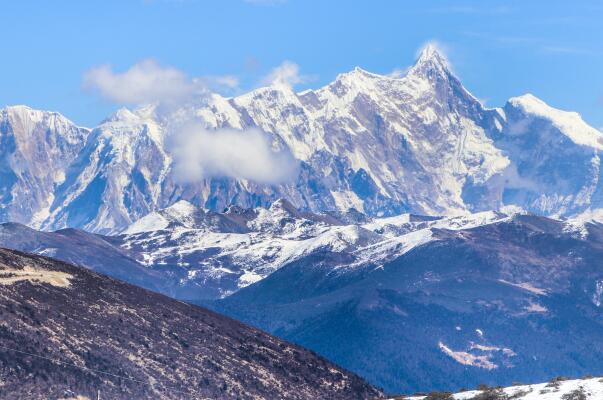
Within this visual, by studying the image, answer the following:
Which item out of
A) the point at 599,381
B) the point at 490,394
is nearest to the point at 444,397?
the point at 490,394

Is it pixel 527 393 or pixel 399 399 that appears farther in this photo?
pixel 399 399

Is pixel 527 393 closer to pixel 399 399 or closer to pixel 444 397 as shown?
pixel 444 397

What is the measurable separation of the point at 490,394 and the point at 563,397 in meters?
12.9

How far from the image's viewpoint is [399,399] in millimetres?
182250

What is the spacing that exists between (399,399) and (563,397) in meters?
30.1

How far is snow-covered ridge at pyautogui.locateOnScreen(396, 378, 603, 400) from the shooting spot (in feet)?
512

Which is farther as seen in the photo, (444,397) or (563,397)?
(444,397)

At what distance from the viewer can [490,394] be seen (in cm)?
16750

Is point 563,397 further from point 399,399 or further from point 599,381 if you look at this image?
point 399,399

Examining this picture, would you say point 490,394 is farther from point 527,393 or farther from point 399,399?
point 399,399

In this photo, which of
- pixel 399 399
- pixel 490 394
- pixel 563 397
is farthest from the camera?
pixel 399 399

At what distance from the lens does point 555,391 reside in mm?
160625

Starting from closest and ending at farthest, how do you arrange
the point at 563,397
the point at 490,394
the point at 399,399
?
the point at 563,397 → the point at 490,394 → the point at 399,399

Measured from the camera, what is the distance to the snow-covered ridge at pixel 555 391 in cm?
15612
